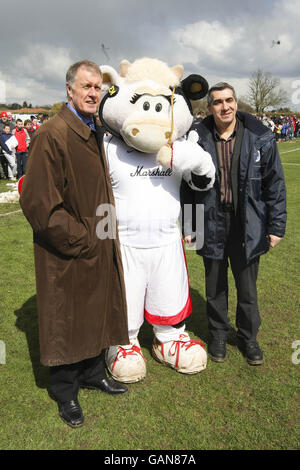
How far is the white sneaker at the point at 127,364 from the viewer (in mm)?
2861

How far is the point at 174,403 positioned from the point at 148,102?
201 cm

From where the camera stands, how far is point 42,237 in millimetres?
2227

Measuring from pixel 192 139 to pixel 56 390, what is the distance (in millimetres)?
1941

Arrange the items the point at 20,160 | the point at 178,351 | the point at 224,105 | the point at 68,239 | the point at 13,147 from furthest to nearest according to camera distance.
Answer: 1. the point at 20,160
2. the point at 13,147
3. the point at 178,351
4. the point at 224,105
5. the point at 68,239

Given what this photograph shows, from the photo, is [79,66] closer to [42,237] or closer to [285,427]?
[42,237]

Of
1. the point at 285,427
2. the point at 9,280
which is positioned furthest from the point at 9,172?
the point at 285,427

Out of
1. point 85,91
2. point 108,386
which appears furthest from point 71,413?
point 85,91

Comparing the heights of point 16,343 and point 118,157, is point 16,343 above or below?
below

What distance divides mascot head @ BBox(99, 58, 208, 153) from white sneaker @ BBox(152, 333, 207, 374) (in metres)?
1.50

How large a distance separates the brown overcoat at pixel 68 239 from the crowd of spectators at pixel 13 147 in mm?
10174

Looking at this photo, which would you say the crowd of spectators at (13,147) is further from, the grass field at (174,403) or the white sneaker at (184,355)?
the white sneaker at (184,355)

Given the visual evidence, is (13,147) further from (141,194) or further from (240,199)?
(240,199)

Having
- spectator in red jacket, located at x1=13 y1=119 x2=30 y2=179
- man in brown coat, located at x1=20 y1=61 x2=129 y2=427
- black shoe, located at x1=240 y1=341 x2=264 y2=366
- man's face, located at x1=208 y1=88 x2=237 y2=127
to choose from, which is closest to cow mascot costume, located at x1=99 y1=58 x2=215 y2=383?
man's face, located at x1=208 y1=88 x2=237 y2=127

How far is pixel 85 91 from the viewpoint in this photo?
2270 mm
